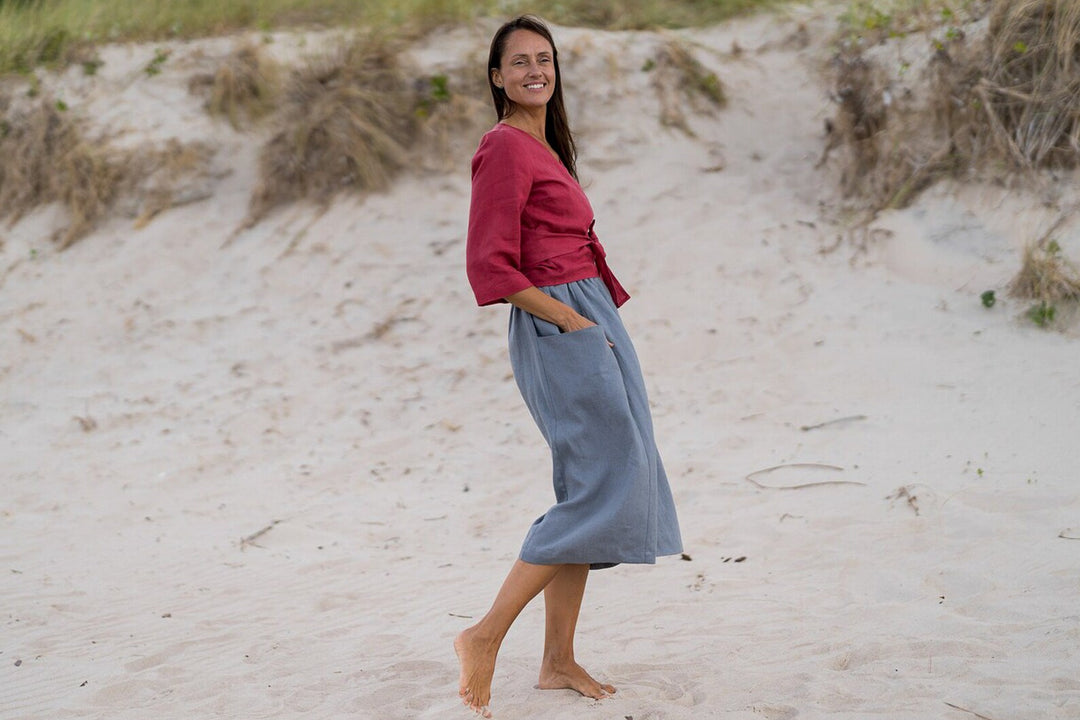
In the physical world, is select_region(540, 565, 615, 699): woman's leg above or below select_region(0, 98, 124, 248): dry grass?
below

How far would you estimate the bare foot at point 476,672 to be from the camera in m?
2.69

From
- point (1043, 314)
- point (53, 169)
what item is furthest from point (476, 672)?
point (53, 169)

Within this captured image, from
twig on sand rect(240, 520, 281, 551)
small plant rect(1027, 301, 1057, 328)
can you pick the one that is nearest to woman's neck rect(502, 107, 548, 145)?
twig on sand rect(240, 520, 281, 551)

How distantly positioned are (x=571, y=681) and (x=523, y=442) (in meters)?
2.63

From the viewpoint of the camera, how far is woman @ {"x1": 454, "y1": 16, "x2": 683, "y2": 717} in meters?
2.60

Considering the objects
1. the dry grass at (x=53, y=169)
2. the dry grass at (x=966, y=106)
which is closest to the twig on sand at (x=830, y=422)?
the dry grass at (x=966, y=106)

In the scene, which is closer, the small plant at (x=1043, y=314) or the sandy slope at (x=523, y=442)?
the sandy slope at (x=523, y=442)

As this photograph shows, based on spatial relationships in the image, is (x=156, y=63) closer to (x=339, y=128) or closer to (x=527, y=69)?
(x=339, y=128)

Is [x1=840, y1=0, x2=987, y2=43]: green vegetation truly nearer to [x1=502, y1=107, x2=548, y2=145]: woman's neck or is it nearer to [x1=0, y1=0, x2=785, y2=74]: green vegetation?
[x1=0, y1=0, x2=785, y2=74]: green vegetation

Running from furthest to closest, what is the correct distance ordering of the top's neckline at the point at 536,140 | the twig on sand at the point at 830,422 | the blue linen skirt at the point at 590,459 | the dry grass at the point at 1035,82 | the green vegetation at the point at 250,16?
the green vegetation at the point at 250,16 < the dry grass at the point at 1035,82 < the twig on sand at the point at 830,422 < the top's neckline at the point at 536,140 < the blue linen skirt at the point at 590,459

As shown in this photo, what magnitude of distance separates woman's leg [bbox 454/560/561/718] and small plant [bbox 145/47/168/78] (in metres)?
7.13

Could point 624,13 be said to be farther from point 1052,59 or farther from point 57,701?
point 57,701

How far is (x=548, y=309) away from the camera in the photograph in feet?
8.62

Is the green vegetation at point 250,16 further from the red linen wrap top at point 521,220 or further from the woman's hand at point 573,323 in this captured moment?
the woman's hand at point 573,323
